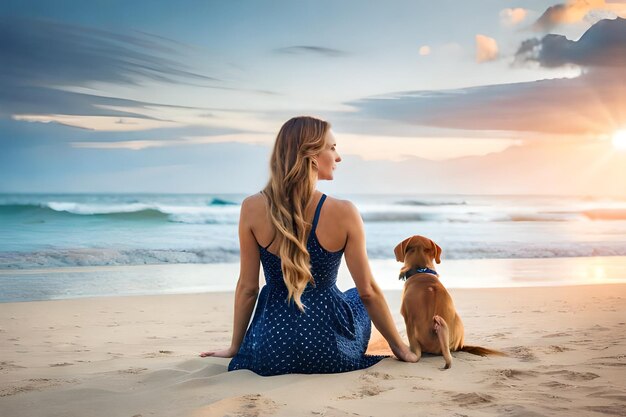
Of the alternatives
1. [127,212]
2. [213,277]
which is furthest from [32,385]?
[127,212]

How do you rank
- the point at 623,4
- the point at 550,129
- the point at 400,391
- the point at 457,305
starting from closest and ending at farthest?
1. the point at 400,391
2. the point at 457,305
3. the point at 623,4
4. the point at 550,129

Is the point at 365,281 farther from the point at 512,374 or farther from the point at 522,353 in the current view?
the point at 522,353

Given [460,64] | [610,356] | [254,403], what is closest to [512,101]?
[460,64]

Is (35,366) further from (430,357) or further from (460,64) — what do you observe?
(460,64)

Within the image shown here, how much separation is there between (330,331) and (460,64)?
61.1 ft

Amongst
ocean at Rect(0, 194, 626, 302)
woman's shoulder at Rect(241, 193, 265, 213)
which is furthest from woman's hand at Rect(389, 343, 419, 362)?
ocean at Rect(0, 194, 626, 302)

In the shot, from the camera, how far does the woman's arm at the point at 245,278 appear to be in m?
3.54

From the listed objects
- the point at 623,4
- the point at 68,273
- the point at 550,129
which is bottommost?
the point at 68,273

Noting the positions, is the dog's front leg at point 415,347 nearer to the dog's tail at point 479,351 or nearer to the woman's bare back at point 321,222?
the dog's tail at point 479,351

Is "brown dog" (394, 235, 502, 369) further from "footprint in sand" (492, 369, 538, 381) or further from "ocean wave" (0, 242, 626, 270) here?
"ocean wave" (0, 242, 626, 270)

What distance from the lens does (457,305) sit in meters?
7.00

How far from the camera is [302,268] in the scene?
3.40 meters

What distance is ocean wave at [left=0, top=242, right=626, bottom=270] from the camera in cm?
1220

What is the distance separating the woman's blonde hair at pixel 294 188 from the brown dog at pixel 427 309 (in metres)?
0.75
